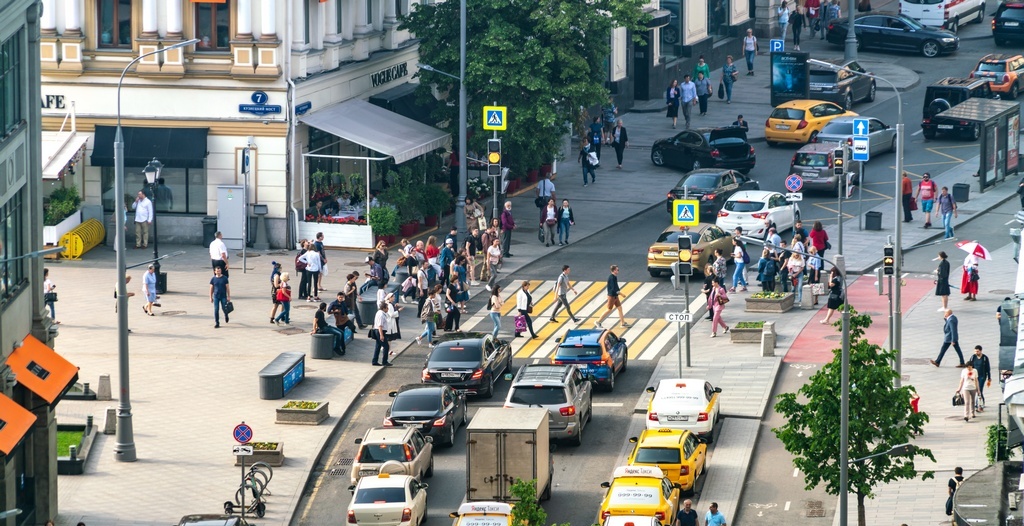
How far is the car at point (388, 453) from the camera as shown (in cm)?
3828

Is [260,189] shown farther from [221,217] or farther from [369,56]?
[369,56]

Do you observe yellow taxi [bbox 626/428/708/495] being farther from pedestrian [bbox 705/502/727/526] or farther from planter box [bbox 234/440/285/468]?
planter box [bbox 234/440/285/468]

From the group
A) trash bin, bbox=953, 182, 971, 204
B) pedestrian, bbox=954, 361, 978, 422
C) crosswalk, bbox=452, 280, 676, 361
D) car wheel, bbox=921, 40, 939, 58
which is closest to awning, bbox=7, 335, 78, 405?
crosswalk, bbox=452, 280, 676, 361

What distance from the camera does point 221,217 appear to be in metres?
58.6

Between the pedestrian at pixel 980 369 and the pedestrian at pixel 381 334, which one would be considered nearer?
the pedestrian at pixel 980 369

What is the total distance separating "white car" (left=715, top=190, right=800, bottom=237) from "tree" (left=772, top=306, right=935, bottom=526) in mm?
21375

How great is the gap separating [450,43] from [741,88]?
23.0 meters

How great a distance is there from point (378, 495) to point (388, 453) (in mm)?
2351

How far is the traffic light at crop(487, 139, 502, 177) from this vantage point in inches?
2274

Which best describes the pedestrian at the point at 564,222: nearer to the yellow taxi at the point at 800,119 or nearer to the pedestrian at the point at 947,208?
the pedestrian at the point at 947,208

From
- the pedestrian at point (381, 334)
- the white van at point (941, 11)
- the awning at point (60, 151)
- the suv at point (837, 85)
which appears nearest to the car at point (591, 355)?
the pedestrian at point (381, 334)

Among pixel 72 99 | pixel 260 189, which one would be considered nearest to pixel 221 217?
pixel 260 189

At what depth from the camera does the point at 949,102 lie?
72.1m

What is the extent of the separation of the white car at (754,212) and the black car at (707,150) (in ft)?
25.3
